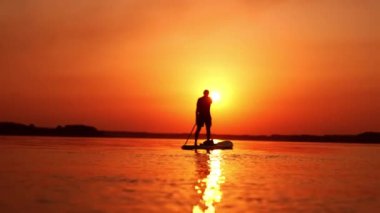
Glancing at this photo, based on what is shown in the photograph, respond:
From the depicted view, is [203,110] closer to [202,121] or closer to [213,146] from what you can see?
[202,121]

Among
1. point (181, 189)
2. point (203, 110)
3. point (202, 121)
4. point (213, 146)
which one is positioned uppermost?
point (203, 110)

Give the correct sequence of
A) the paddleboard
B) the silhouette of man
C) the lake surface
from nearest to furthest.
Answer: the lake surface, the paddleboard, the silhouette of man

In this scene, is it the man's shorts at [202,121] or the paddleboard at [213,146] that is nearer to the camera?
the paddleboard at [213,146]

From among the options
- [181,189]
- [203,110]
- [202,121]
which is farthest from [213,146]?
[181,189]

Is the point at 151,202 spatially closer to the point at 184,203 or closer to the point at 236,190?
the point at 184,203

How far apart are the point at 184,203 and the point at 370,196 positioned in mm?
3389

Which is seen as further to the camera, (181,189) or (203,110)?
(203,110)

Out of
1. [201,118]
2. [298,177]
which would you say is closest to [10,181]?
[298,177]

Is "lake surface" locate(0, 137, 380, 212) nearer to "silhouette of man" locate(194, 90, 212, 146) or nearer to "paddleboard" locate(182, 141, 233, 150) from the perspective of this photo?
"paddleboard" locate(182, 141, 233, 150)

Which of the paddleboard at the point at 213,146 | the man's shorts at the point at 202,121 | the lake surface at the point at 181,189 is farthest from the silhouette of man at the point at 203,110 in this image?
the lake surface at the point at 181,189

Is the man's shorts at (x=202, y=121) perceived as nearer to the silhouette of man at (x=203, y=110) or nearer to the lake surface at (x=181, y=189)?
the silhouette of man at (x=203, y=110)

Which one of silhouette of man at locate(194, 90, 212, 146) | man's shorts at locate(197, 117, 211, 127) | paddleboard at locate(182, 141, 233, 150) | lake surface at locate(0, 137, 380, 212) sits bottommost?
lake surface at locate(0, 137, 380, 212)

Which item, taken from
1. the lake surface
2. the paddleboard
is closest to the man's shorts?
the paddleboard

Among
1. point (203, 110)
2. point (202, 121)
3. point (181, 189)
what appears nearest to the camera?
point (181, 189)
